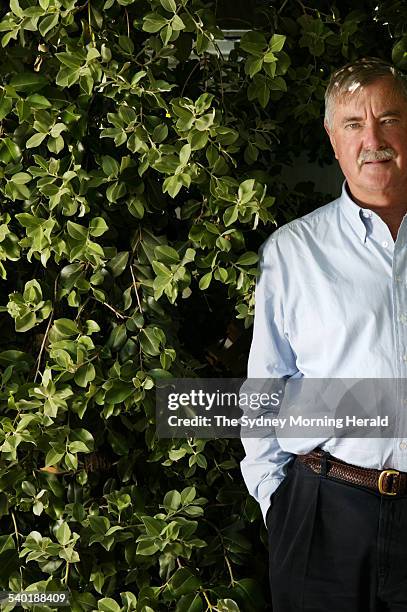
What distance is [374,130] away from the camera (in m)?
1.66

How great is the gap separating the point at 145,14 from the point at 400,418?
916 mm

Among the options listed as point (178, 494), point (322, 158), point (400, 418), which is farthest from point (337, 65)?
point (178, 494)

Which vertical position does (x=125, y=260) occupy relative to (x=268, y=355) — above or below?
above

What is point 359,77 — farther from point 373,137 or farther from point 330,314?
point 330,314

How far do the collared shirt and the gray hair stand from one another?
0.62ft

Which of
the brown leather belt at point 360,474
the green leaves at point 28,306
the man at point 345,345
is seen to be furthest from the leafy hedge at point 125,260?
the brown leather belt at point 360,474

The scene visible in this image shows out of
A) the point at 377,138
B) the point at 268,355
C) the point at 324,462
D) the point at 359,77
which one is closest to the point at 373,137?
the point at 377,138

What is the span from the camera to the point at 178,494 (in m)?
1.80

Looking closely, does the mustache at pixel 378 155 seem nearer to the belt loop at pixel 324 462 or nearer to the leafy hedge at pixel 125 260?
the leafy hedge at pixel 125 260

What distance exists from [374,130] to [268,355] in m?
0.47

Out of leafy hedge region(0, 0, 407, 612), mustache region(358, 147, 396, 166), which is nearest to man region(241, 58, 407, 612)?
mustache region(358, 147, 396, 166)

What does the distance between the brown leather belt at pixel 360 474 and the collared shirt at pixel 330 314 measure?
13 mm

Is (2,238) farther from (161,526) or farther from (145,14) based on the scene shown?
(161,526)

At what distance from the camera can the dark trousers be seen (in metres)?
1.62
